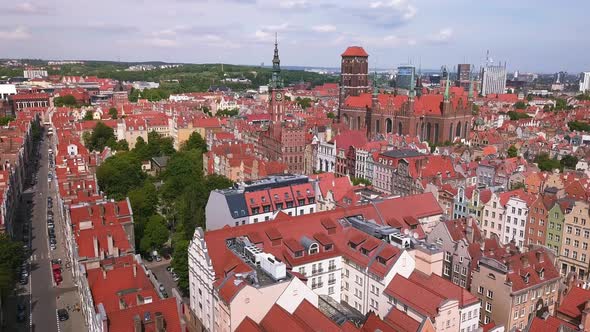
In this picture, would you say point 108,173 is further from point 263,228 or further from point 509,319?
point 509,319

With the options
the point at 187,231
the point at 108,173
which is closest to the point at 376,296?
the point at 187,231

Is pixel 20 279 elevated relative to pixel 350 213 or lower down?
lower down

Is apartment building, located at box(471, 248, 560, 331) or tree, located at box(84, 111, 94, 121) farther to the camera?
tree, located at box(84, 111, 94, 121)

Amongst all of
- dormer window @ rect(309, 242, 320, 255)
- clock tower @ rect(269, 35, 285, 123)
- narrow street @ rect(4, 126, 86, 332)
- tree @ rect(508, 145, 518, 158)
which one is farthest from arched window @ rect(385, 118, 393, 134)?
dormer window @ rect(309, 242, 320, 255)

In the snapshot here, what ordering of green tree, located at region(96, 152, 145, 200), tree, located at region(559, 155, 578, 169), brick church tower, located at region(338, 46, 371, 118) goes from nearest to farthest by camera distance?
green tree, located at region(96, 152, 145, 200), tree, located at region(559, 155, 578, 169), brick church tower, located at region(338, 46, 371, 118)

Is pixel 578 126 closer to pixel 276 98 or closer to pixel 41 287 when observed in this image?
pixel 276 98

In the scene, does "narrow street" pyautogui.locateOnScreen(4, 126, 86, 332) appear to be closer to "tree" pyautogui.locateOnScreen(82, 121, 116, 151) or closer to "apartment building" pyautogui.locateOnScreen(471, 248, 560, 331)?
"apartment building" pyautogui.locateOnScreen(471, 248, 560, 331)

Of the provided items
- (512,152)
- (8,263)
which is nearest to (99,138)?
(8,263)
